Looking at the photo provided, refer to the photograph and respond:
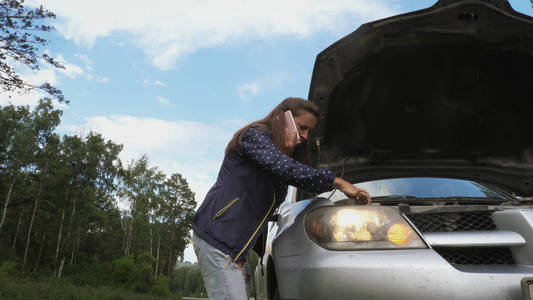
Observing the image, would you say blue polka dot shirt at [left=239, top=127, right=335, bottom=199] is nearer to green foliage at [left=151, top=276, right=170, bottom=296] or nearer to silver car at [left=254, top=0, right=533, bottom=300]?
silver car at [left=254, top=0, right=533, bottom=300]

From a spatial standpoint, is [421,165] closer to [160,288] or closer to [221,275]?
[221,275]

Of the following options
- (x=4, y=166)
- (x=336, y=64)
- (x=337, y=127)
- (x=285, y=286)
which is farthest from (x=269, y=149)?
(x=4, y=166)

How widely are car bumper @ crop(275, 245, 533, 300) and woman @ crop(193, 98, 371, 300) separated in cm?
38

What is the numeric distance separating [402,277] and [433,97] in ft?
7.34

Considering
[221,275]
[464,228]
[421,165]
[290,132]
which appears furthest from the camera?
[421,165]

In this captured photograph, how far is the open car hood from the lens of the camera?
2.94 m

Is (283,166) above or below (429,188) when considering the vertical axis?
below

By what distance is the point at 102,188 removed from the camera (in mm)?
47688

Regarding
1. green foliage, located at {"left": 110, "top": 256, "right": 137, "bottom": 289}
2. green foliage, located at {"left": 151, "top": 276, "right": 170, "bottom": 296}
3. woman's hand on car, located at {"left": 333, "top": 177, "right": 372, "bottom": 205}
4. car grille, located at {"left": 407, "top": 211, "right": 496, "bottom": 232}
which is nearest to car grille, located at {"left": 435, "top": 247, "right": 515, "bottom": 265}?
A: car grille, located at {"left": 407, "top": 211, "right": 496, "bottom": 232}

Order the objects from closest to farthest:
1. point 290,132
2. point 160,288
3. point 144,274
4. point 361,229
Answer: point 361,229 < point 290,132 < point 144,274 < point 160,288

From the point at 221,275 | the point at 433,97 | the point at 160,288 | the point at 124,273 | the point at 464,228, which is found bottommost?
the point at 160,288

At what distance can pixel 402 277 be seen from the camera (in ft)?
5.21

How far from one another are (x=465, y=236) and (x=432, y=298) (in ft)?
1.14

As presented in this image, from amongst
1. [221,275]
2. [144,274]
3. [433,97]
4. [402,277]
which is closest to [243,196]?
[221,275]
